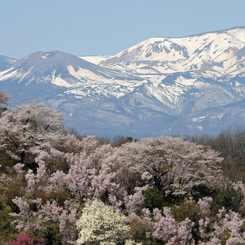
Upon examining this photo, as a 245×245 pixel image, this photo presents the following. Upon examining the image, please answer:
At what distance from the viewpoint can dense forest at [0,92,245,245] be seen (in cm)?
1675

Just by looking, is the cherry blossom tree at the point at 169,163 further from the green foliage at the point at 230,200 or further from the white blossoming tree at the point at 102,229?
the white blossoming tree at the point at 102,229

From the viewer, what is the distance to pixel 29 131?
28812 millimetres

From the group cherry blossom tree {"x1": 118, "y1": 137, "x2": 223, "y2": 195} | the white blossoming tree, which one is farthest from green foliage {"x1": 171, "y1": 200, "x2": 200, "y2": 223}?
cherry blossom tree {"x1": 118, "y1": 137, "x2": 223, "y2": 195}

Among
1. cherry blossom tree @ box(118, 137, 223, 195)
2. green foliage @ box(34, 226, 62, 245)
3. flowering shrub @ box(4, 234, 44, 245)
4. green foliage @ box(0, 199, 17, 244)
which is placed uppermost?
cherry blossom tree @ box(118, 137, 223, 195)

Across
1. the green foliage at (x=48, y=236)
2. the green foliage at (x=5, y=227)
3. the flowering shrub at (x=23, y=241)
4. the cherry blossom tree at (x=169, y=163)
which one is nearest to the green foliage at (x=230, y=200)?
the cherry blossom tree at (x=169, y=163)

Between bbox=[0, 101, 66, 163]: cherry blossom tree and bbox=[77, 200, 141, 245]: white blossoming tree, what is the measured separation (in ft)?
40.1

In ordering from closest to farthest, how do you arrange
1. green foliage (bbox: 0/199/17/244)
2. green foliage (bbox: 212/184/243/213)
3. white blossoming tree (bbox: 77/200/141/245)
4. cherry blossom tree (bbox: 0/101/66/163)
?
white blossoming tree (bbox: 77/200/141/245) → green foliage (bbox: 0/199/17/244) → green foliage (bbox: 212/184/243/213) → cherry blossom tree (bbox: 0/101/66/163)

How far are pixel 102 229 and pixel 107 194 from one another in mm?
5532

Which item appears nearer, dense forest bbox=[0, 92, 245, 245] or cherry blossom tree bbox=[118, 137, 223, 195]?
dense forest bbox=[0, 92, 245, 245]

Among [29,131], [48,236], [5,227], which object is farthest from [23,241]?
[29,131]

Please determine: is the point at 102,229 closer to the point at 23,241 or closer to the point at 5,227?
the point at 23,241

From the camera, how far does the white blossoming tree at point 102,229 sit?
15.4 meters

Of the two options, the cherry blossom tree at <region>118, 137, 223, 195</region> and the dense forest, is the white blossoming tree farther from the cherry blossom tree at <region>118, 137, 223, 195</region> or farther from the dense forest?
the cherry blossom tree at <region>118, 137, 223, 195</region>

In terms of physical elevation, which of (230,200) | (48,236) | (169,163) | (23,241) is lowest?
(48,236)
